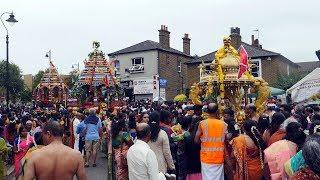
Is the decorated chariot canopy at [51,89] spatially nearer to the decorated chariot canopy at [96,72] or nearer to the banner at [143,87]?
the decorated chariot canopy at [96,72]

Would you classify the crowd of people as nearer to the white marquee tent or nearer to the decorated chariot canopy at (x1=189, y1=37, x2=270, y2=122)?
the white marquee tent

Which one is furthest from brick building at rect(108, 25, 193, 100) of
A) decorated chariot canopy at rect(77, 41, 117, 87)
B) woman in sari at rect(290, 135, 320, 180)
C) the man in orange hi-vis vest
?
woman in sari at rect(290, 135, 320, 180)

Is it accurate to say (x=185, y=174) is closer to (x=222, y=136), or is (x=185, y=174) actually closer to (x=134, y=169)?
(x=222, y=136)

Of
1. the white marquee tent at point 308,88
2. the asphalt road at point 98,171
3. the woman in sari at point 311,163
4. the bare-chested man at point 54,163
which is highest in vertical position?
the white marquee tent at point 308,88

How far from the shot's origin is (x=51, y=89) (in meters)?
29.1

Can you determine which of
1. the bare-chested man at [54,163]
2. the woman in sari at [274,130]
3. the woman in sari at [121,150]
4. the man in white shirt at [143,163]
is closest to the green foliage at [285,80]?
the woman in sari at [121,150]

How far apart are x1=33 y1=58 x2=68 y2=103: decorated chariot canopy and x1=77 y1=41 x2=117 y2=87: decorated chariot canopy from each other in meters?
5.29

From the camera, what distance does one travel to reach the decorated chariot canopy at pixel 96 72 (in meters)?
23.9

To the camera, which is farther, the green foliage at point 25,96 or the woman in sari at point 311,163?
the green foliage at point 25,96

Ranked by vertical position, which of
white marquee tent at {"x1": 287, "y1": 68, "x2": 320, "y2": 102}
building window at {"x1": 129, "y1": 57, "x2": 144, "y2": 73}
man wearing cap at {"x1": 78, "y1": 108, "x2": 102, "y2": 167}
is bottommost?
man wearing cap at {"x1": 78, "y1": 108, "x2": 102, "y2": 167}

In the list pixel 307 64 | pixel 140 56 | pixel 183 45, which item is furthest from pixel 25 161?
pixel 307 64

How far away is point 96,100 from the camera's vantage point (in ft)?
77.0

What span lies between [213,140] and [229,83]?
279 inches

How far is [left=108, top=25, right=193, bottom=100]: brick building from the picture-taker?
42.3 metres
